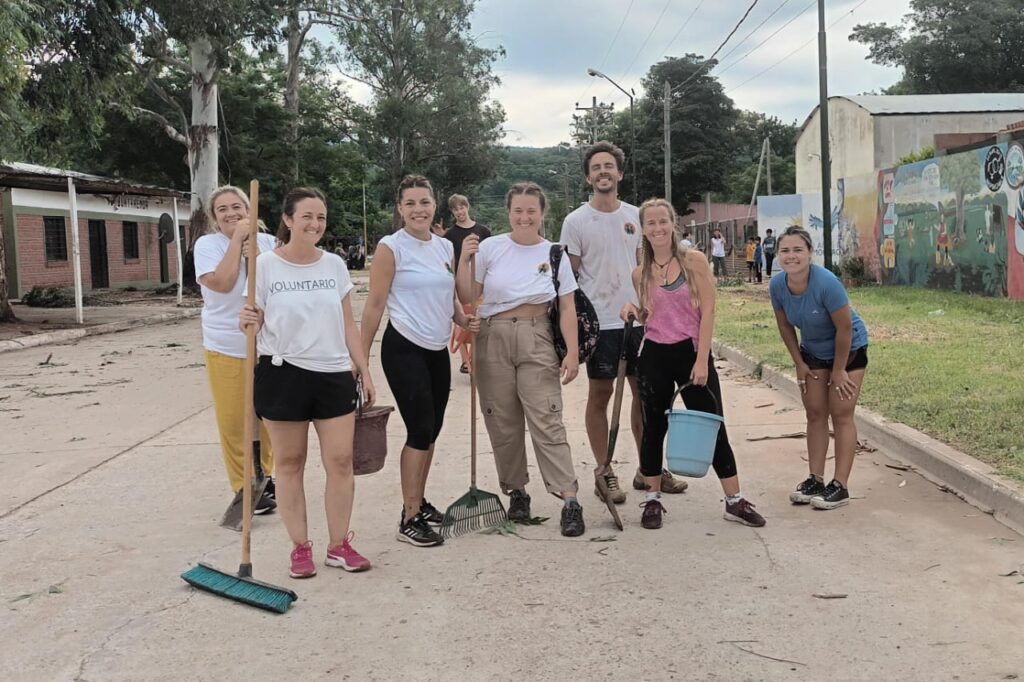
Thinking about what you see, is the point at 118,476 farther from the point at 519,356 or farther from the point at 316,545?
the point at 519,356

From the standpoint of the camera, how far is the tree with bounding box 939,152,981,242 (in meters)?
16.3

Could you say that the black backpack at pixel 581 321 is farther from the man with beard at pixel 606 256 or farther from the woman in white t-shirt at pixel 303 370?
the woman in white t-shirt at pixel 303 370

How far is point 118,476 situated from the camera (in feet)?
20.3

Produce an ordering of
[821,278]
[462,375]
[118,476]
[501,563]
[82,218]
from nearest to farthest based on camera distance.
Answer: [501,563], [821,278], [118,476], [462,375], [82,218]

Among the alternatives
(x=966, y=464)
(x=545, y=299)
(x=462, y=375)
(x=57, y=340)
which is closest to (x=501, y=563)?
(x=545, y=299)

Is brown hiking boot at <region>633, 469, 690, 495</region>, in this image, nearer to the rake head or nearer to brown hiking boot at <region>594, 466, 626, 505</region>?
brown hiking boot at <region>594, 466, 626, 505</region>

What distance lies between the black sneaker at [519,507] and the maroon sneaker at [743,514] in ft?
3.61

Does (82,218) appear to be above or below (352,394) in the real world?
above

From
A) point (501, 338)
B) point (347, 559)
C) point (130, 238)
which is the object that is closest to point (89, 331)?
point (501, 338)

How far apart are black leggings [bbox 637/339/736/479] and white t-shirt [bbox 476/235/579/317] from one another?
58 cm

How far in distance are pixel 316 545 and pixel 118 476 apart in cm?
231

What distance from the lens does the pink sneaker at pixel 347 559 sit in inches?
166

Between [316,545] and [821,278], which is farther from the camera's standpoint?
[821,278]

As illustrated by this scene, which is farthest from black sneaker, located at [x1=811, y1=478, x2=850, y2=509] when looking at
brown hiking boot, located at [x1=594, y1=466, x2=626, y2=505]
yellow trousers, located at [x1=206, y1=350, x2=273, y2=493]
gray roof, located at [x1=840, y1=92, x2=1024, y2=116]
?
gray roof, located at [x1=840, y1=92, x2=1024, y2=116]
